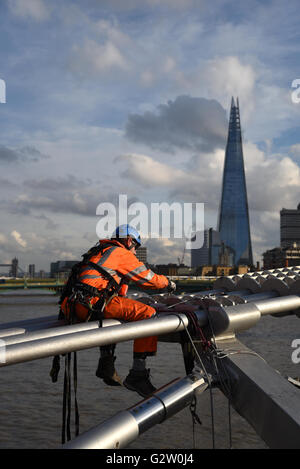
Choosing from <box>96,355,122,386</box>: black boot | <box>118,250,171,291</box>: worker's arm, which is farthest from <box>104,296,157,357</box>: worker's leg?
<box>96,355,122,386</box>: black boot

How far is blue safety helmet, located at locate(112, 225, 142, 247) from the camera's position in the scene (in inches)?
285

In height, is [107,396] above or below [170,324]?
below

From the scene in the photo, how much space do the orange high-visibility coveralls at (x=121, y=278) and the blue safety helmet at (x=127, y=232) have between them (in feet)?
0.74

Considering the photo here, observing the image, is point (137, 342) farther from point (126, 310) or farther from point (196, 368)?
point (196, 368)

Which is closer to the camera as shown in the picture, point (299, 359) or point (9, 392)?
point (9, 392)

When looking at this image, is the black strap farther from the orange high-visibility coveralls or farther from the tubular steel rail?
the tubular steel rail

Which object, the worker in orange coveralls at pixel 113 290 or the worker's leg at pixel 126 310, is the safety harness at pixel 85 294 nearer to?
the worker in orange coveralls at pixel 113 290

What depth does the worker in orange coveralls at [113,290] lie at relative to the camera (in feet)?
21.9

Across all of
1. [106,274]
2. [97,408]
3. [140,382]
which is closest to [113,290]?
[106,274]

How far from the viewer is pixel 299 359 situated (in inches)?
1140

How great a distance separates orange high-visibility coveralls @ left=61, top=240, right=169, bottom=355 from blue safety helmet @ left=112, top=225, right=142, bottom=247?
0.74 ft
